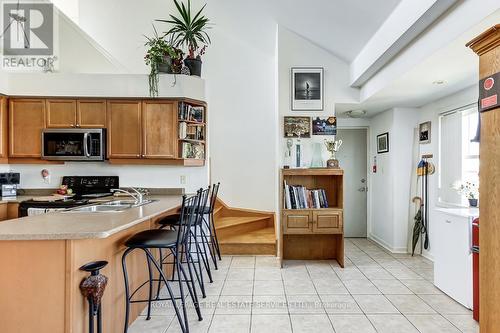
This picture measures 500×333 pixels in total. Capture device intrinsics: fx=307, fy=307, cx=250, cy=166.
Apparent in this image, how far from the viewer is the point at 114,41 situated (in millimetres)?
5066

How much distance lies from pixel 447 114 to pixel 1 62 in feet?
19.9

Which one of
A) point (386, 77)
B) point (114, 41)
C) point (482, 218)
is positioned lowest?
point (482, 218)

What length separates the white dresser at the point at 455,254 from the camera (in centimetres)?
272

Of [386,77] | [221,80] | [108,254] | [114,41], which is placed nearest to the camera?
[108,254]

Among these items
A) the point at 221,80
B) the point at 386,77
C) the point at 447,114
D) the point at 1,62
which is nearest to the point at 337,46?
the point at 386,77

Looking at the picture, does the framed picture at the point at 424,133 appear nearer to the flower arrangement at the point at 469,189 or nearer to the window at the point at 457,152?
the window at the point at 457,152

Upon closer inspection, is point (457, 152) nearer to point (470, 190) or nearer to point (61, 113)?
point (470, 190)

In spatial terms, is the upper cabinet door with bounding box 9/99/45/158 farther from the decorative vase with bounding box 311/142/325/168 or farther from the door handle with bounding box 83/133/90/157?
the decorative vase with bounding box 311/142/325/168

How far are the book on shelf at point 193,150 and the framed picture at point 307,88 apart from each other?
1370 millimetres

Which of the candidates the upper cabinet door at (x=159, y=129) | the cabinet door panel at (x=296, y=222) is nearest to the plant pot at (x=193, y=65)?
the upper cabinet door at (x=159, y=129)

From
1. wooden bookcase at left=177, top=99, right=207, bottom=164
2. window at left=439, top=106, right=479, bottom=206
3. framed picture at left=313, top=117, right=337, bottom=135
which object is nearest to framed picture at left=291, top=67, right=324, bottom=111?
framed picture at left=313, top=117, right=337, bottom=135

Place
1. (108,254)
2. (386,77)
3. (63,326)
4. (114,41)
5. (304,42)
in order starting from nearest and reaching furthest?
(63,326), (108,254), (386,77), (304,42), (114,41)

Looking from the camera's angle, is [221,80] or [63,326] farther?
[221,80]

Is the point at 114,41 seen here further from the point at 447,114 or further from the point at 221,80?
the point at 447,114
